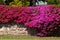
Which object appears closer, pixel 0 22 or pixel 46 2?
pixel 0 22

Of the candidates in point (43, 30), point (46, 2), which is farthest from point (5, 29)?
point (46, 2)

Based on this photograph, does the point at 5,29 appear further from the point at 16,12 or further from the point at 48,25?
→ the point at 48,25

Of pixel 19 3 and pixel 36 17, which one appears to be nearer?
pixel 36 17

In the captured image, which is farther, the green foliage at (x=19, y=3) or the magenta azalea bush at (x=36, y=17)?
the green foliage at (x=19, y=3)

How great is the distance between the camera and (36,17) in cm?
1995

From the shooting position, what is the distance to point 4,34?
20.2 metres

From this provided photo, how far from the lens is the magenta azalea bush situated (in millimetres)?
19469

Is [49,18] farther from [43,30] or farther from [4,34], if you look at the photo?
[4,34]

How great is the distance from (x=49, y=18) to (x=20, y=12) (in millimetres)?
2157

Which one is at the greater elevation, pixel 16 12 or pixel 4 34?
pixel 16 12

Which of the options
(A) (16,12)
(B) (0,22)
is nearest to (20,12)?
(A) (16,12)

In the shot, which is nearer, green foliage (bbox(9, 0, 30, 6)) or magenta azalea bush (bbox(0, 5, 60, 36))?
magenta azalea bush (bbox(0, 5, 60, 36))

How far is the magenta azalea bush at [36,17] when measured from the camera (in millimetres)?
19469

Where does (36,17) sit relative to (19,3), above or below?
below
